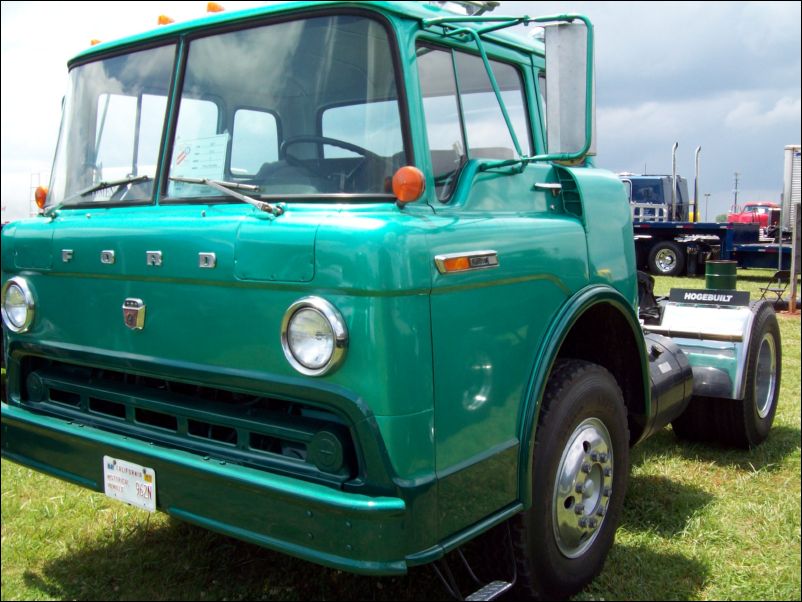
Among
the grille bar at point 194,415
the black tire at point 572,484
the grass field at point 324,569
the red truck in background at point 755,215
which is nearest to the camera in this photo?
the grille bar at point 194,415

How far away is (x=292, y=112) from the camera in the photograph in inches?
118

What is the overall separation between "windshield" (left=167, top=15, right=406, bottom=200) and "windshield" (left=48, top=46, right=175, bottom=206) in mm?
179

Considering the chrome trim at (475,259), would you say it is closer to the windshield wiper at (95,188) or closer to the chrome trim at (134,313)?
the chrome trim at (134,313)

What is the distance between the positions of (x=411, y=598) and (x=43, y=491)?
7.90 ft

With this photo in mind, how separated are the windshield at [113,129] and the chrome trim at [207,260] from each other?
24.2 inches

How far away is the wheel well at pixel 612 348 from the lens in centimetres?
377

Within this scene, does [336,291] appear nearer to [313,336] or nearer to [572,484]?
[313,336]

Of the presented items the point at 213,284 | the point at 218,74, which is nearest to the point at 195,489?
the point at 213,284

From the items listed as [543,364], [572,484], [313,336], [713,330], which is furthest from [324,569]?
[713,330]

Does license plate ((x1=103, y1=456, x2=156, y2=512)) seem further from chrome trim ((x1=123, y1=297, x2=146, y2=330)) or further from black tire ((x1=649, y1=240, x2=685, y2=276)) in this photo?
black tire ((x1=649, y1=240, x2=685, y2=276))

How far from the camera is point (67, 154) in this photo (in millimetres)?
3695

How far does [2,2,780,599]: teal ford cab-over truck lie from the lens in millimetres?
2518

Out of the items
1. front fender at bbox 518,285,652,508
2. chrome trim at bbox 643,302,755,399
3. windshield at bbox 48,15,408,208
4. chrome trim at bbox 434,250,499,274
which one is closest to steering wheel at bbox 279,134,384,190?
windshield at bbox 48,15,408,208

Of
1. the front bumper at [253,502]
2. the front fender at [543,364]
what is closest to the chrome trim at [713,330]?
the front fender at [543,364]
